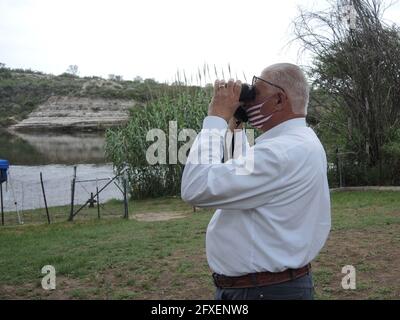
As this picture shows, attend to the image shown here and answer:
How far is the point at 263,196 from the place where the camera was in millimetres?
1827

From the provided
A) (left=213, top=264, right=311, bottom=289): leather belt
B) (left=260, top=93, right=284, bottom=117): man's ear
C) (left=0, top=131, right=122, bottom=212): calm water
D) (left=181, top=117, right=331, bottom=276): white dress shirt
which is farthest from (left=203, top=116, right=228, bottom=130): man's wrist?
(left=0, top=131, right=122, bottom=212): calm water

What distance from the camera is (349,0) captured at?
45.6 ft

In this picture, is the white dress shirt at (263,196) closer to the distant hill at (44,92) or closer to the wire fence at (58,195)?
the wire fence at (58,195)

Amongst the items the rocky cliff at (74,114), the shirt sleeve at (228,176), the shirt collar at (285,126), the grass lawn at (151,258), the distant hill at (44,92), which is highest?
the distant hill at (44,92)

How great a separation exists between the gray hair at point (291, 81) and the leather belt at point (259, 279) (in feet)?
2.03

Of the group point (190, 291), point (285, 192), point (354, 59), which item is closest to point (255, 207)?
point (285, 192)

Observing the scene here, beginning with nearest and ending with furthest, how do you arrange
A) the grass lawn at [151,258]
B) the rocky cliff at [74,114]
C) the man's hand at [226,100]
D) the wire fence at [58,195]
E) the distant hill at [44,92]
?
the man's hand at [226,100], the grass lawn at [151,258], the wire fence at [58,195], the rocky cliff at [74,114], the distant hill at [44,92]

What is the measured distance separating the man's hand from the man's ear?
127 mm

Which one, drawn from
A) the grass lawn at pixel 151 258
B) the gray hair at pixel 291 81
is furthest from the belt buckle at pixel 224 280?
the grass lawn at pixel 151 258

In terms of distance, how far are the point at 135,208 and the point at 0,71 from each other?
7450 centimetres

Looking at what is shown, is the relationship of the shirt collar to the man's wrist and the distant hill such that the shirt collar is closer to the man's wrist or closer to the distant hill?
the man's wrist

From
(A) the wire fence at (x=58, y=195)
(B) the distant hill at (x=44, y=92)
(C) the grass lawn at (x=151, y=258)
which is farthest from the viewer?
(B) the distant hill at (x=44, y=92)

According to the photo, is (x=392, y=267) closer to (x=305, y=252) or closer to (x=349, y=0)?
(x=305, y=252)

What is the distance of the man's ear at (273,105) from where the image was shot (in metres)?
1.97
